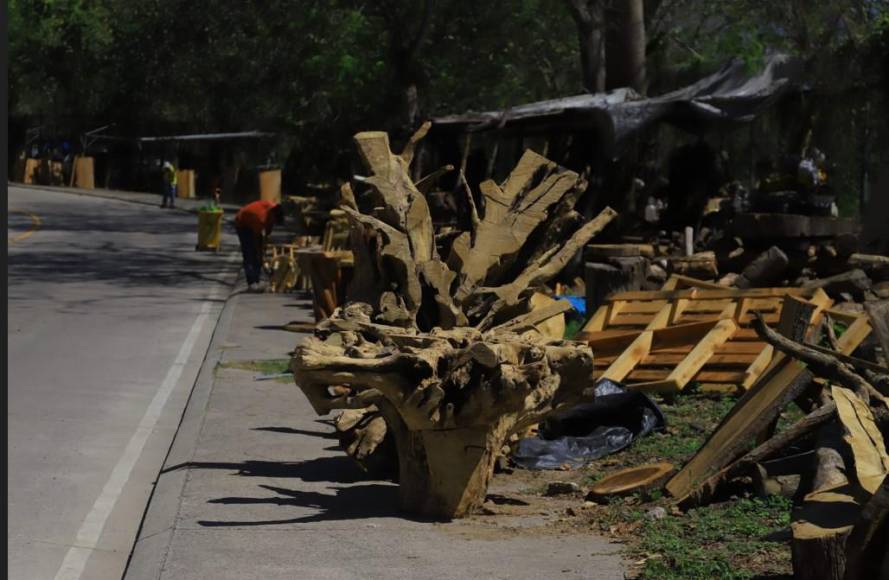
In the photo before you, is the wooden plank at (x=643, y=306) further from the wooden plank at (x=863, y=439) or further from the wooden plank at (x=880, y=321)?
the wooden plank at (x=863, y=439)

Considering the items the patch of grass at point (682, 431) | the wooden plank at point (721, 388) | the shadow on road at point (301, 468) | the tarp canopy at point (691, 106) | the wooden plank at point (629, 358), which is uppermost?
the tarp canopy at point (691, 106)

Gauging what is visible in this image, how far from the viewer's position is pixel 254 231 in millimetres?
22438

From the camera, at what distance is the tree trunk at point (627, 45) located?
25203 millimetres

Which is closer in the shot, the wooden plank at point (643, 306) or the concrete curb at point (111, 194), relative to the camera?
the wooden plank at point (643, 306)

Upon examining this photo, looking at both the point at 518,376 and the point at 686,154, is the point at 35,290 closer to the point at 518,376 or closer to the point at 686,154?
the point at 686,154

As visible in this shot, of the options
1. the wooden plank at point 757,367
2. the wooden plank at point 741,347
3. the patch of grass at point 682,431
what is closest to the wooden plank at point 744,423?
the patch of grass at point 682,431

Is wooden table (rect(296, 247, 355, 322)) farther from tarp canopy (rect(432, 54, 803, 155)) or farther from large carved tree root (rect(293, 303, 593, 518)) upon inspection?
large carved tree root (rect(293, 303, 593, 518))

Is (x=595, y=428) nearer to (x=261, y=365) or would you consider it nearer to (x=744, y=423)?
(x=744, y=423)

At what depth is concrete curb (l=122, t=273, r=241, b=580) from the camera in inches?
291

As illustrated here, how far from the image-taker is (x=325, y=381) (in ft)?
25.9

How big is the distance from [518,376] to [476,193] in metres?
16.7

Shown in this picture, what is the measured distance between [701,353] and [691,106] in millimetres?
8067

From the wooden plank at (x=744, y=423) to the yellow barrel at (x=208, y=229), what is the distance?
23.2 m

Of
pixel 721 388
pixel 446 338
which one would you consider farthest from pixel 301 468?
pixel 721 388
